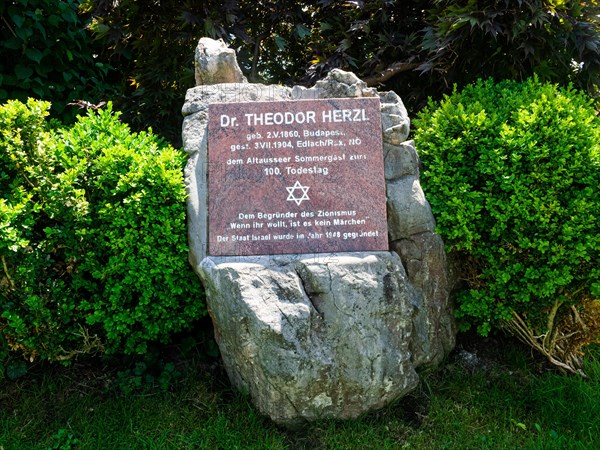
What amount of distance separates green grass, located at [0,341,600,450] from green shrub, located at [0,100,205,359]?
0.25 meters

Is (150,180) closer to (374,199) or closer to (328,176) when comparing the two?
(328,176)

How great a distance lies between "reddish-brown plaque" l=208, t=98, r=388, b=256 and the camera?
3.16m

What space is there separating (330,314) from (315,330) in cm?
12

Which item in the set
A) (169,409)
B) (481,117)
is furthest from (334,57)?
(169,409)

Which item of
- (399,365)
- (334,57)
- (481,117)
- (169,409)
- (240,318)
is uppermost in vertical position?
(334,57)

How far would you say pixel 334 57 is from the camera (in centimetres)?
475

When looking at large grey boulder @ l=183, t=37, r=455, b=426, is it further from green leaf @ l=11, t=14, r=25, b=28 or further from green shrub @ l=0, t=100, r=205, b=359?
green leaf @ l=11, t=14, r=25, b=28

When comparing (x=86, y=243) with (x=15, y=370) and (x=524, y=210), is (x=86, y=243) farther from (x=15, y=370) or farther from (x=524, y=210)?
(x=524, y=210)

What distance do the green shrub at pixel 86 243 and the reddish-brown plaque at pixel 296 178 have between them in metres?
0.31

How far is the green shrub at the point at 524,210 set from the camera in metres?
3.11

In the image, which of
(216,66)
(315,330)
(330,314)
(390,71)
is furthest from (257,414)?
(390,71)

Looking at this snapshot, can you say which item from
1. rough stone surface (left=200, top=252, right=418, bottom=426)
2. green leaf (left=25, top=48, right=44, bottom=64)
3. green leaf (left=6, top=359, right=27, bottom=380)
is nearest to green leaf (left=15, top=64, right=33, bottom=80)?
green leaf (left=25, top=48, right=44, bottom=64)

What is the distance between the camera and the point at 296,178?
323 cm

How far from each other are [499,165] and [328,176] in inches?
39.7
